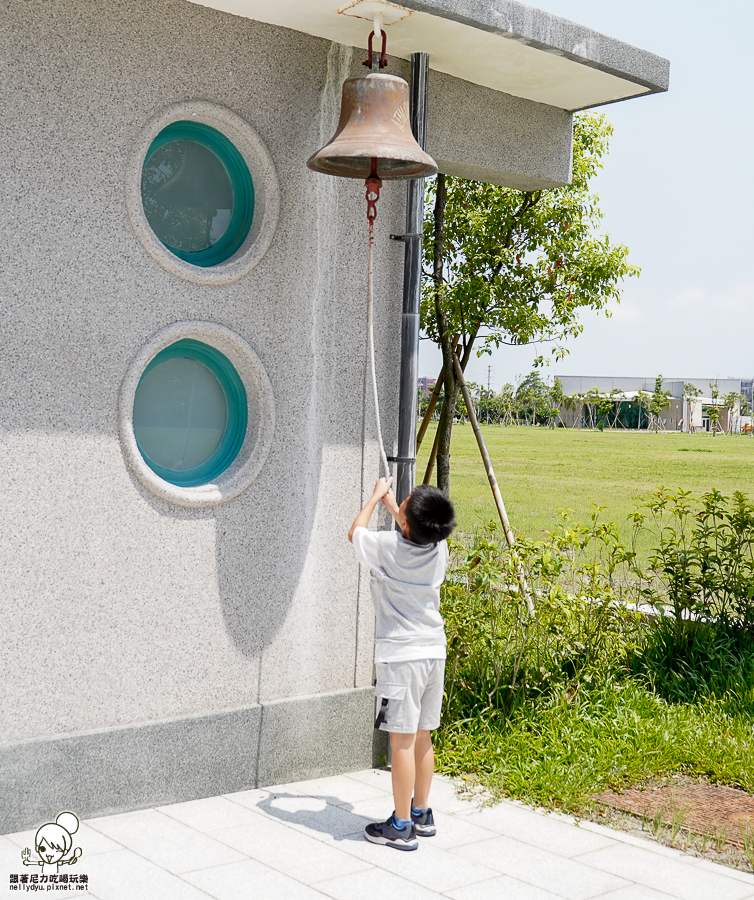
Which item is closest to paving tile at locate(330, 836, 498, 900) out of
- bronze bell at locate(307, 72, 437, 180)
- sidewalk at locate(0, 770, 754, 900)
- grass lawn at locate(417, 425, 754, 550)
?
sidewalk at locate(0, 770, 754, 900)

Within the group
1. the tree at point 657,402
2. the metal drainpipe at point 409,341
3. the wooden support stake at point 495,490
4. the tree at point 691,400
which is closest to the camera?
the metal drainpipe at point 409,341

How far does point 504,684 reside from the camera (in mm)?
5465

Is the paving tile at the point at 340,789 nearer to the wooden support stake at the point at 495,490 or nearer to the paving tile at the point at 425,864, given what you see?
A: the paving tile at the point at 425,864

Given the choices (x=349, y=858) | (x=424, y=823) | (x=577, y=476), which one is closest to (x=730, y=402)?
(x=577, y=476)

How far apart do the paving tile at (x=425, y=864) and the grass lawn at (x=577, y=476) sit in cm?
960

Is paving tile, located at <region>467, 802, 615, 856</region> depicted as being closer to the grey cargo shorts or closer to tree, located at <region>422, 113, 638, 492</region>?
the grey cargo shorts

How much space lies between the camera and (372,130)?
14.0ft

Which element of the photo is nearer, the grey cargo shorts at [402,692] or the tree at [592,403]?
the grey cargo shorts at [402,692]

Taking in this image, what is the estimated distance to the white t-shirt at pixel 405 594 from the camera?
3.99m

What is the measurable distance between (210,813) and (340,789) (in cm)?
69

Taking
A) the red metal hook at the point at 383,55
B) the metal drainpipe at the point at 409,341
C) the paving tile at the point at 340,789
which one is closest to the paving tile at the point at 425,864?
the paving tile at the point at 340,789

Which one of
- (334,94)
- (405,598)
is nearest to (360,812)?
(405,598)

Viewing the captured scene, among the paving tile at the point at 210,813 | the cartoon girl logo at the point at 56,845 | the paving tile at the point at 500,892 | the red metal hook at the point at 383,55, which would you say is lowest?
the paving tile at the point at 210,813

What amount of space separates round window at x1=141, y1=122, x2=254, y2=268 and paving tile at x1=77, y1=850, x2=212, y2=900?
2525 mm
